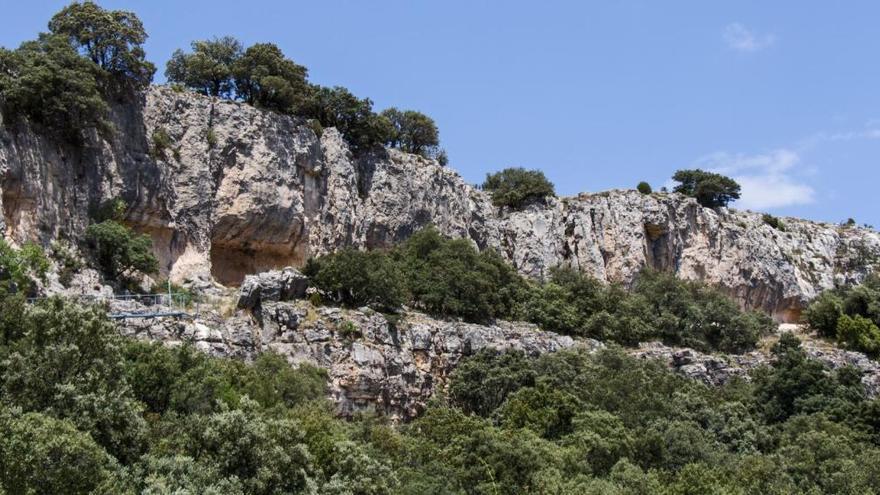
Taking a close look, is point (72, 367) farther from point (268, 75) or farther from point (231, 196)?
point (268, 75)

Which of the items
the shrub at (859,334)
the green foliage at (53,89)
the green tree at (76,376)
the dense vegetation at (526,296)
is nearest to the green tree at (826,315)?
the shrub at (859,334)

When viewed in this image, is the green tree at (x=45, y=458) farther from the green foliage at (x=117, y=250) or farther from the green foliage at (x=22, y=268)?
the green foliage at (x=117, y=250)

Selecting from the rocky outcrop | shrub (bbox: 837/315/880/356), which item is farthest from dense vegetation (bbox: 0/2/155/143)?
shrub (bbox: 837/315/880/356)

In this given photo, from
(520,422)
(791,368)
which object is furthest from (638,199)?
(520,422)

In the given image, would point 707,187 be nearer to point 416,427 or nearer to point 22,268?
point 416,427

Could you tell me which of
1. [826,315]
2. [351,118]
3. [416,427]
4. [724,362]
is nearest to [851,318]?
[826,315]

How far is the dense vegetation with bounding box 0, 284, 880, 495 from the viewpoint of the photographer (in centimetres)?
2994

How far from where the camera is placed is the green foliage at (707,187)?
88000mm

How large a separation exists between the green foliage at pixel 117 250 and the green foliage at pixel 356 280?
7.85 m

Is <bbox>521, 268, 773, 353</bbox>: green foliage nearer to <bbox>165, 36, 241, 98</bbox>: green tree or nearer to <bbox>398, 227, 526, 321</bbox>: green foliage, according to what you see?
<bbox>398, 227, 526, 321</bbox>: green foliage

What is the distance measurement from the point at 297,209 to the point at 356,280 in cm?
884

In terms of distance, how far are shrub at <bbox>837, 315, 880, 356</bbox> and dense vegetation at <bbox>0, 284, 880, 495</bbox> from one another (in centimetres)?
1108

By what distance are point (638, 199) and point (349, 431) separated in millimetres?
45422

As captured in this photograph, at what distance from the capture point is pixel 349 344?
49875mm
